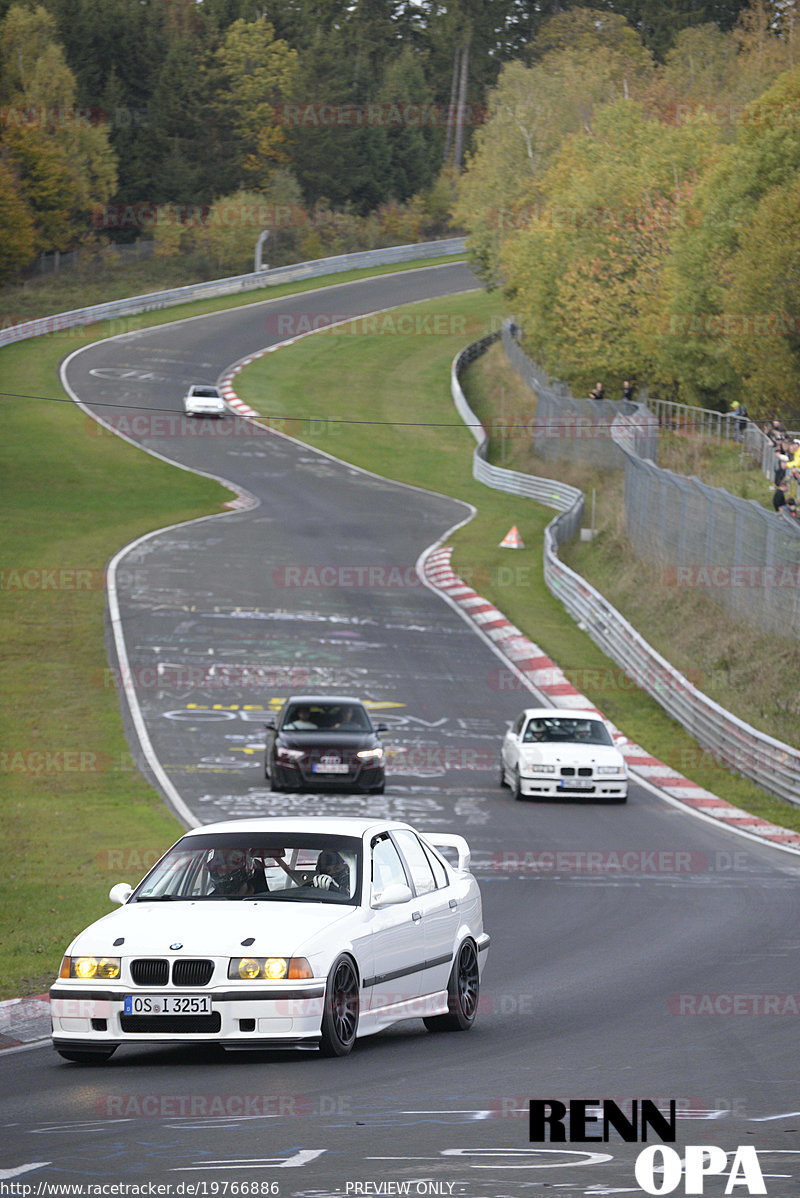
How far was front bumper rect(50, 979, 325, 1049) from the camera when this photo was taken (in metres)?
8.64

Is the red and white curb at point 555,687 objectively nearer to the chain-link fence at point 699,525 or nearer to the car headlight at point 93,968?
the chain-link fence at point 699,525

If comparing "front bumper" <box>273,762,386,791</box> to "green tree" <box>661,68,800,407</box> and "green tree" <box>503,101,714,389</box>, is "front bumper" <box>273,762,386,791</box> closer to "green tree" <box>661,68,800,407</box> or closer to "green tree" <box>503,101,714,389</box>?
"green tree" <box>661,68,800,407</box>

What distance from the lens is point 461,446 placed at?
62219 mm

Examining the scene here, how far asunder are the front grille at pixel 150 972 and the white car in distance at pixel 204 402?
Answer: 53.9 m

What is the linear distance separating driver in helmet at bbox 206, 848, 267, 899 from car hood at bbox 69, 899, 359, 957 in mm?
195

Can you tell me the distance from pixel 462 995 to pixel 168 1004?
252 centimetres

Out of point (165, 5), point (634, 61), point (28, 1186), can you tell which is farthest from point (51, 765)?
point (165, 5)

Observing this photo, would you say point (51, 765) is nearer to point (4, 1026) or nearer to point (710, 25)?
point (4, 1026)

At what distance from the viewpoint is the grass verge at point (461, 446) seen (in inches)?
1197

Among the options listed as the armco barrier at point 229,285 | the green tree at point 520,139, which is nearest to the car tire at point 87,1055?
the armco barrier at point 229,285

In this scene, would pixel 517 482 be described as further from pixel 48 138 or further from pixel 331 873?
pixel 48 138

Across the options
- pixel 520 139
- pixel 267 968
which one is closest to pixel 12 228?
pixel 520 139

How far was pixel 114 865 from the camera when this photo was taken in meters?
18.1

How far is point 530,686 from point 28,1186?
86.6ft
